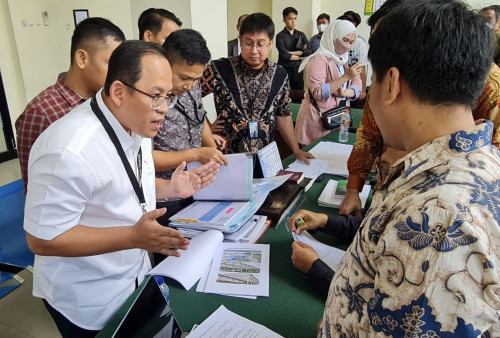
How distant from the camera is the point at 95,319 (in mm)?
1121

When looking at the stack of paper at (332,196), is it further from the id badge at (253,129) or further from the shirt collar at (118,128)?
the shirt collar at (118,128)

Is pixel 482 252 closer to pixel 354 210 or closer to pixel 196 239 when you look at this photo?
pixel 196 239

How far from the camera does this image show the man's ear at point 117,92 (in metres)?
1.06

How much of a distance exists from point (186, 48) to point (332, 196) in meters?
0.95

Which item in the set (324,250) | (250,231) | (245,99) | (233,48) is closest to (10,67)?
(233,48)

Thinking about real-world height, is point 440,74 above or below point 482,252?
above

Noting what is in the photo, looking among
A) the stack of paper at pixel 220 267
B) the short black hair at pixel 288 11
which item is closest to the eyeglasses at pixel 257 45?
the stack of paper at pixel 220 267

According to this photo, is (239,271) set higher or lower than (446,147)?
lower

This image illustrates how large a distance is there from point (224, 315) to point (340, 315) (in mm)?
385

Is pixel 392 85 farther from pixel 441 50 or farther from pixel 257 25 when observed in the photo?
pixel 257 25

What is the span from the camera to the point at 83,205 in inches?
39.2

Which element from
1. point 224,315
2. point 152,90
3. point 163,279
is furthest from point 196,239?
point 152,90

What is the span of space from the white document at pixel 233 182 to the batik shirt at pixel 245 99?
798mm

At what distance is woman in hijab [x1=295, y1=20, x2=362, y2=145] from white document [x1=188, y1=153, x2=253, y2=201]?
4.52 ft
